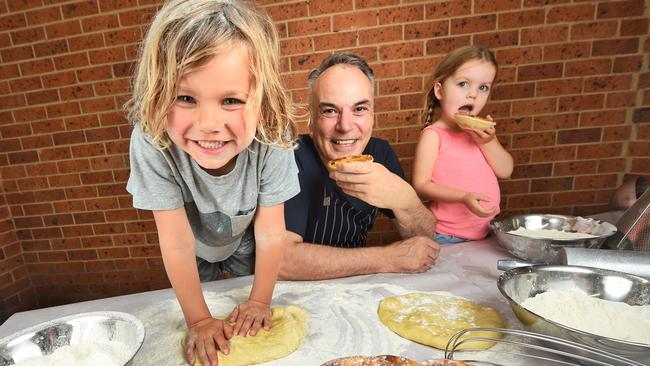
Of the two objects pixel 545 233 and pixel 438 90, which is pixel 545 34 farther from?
pixel 545 233

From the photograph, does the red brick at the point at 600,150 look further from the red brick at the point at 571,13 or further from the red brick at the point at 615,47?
the red brick at the point at 571,13

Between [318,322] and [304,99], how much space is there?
174cm

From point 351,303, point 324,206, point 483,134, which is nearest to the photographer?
point 351,303

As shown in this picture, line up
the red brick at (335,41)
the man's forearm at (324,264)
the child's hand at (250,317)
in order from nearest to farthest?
the child's hand at (250,317), the man's forearm at (324,264), the red brick at (335,41)

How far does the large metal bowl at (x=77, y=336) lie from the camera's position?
75 centimetres

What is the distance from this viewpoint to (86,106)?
2475mm

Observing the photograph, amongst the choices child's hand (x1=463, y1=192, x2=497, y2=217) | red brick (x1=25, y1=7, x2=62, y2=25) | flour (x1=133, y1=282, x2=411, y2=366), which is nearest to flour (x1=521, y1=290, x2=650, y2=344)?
flour (x1=133, y1=282, x2=411, y2=366)

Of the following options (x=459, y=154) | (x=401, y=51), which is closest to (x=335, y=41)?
(x=401, y=51)

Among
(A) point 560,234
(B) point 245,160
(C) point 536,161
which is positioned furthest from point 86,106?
(C) point 536,161

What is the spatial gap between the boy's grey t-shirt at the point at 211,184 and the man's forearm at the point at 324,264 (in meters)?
0.20

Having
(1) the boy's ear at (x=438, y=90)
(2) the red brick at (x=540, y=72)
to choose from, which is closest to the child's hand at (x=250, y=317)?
(1) the boy's ear at (x=438, y=90)

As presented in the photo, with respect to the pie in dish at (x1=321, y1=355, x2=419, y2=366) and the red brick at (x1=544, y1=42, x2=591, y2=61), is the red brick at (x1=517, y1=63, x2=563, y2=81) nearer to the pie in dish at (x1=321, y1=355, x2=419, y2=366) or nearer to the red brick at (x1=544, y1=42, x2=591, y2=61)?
the red brick at (x1=544, y1=42, x2=591, y2=61)

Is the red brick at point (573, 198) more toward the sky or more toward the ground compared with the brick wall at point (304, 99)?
more toward the ground

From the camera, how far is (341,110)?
1.32 m
